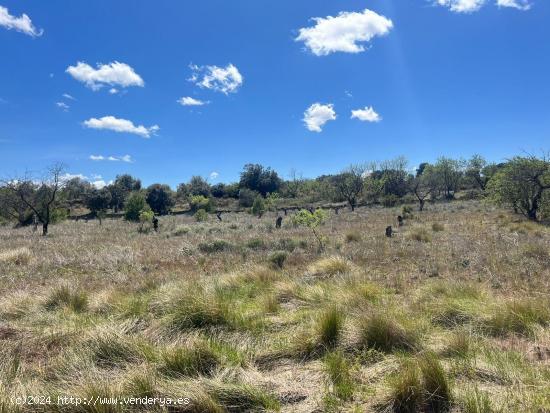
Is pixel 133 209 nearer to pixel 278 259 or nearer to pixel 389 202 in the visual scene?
pixel 278 259

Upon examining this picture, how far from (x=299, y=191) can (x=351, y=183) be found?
94.0 feet

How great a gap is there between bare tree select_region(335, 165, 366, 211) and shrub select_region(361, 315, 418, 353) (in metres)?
50.5

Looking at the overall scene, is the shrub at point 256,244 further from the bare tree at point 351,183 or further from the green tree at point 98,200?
the green tree at point 98,200

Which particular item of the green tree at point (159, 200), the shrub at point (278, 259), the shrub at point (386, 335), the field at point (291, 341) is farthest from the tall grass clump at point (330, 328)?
the green tree at point (159, 200)

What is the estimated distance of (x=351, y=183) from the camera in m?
57.7

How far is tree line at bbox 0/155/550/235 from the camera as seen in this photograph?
23.7 metres

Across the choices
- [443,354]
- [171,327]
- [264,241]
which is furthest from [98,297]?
[264,241]

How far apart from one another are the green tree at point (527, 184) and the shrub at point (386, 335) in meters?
22.1

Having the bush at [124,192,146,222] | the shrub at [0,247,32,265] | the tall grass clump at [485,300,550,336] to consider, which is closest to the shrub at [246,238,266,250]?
the shrub at [0,247,32,265]

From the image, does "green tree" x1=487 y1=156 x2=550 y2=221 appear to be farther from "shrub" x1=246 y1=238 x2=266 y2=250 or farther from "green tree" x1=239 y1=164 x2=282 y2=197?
"green tree" x1=239 y1=164 x2=282 y2=197

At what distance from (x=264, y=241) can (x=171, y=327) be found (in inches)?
401

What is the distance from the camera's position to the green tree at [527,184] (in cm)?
2252

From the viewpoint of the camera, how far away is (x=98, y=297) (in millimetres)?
6645

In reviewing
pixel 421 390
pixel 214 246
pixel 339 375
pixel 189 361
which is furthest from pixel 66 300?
pixel 214 246
